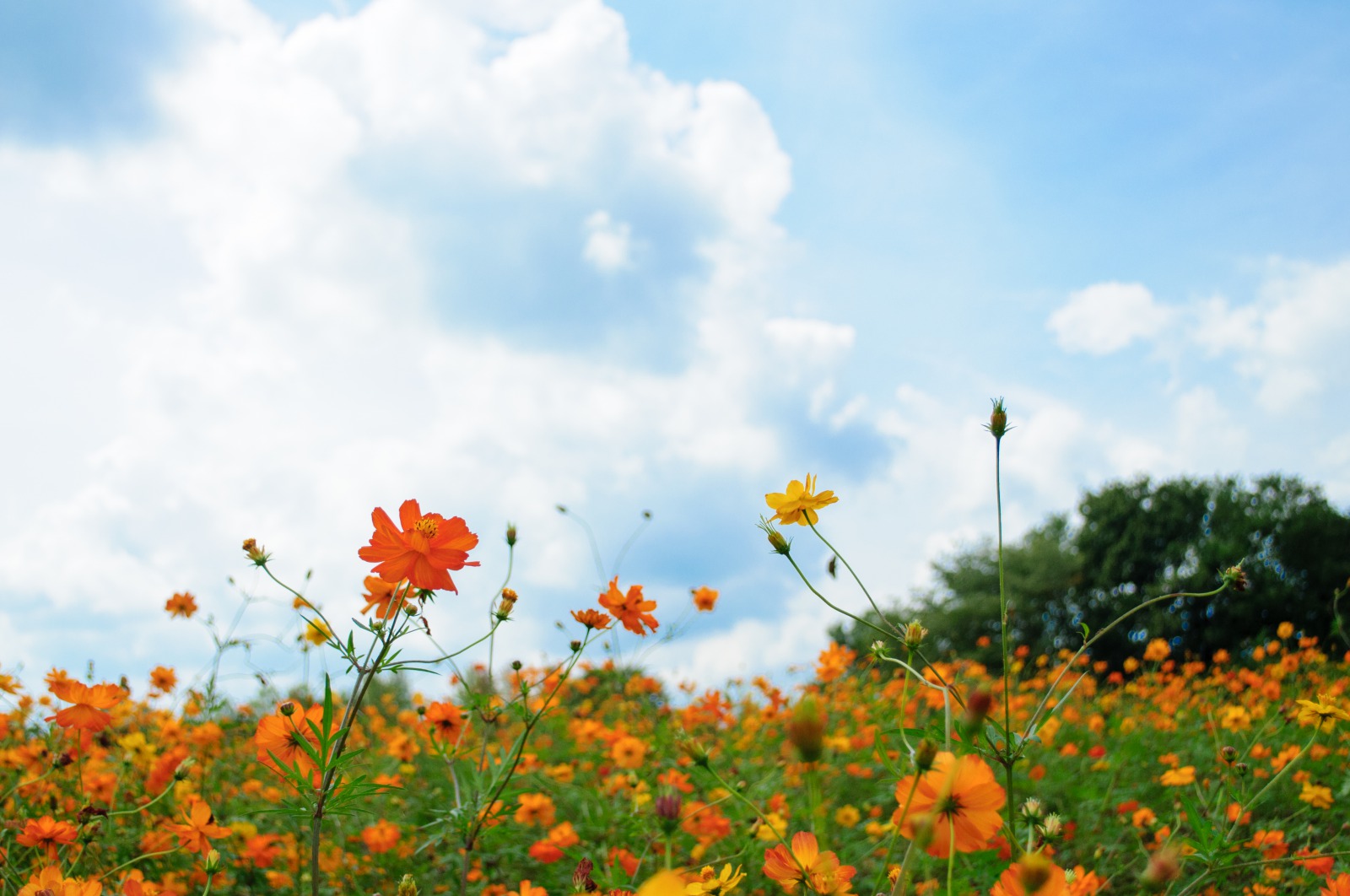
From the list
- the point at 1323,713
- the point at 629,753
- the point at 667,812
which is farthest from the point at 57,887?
the point at 1323,713

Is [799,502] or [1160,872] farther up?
[799,502]

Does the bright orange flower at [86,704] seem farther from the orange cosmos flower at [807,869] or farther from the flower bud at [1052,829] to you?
the flower bud at [1052,829]

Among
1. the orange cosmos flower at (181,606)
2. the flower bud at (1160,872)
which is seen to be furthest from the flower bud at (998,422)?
the orange cosmos flower at (181,606)

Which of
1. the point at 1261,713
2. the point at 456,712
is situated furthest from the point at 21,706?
the point at 1261,713

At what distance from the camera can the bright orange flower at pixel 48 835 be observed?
1.52 metres

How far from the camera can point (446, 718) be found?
1.88 metres

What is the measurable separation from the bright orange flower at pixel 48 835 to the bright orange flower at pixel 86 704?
6.9 inches

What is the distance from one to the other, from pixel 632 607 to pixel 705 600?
3.13 ft

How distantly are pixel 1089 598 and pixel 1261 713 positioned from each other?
543 inches

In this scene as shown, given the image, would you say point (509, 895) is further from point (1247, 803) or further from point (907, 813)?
point (1247, 803)

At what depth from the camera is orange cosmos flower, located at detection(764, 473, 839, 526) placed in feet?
4.66

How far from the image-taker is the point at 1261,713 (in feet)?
10.8

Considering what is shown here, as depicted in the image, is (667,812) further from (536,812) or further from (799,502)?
(536,812)

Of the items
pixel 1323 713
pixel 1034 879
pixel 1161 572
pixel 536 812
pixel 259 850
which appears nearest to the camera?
pixel 1034 879
